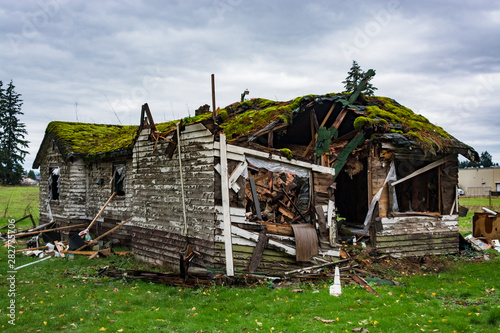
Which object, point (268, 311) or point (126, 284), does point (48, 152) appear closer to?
point (126, 284)

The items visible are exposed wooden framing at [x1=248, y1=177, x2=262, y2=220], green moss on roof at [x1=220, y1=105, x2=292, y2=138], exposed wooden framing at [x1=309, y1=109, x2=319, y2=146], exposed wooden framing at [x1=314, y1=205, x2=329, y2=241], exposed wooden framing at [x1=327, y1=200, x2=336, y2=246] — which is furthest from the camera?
exposed wooden framing at [x1=309, y1=109, x2=319, y2=146]

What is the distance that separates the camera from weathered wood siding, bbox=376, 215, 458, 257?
40.2 ft

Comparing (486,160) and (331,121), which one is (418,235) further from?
(486,160)

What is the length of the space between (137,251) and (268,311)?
674cm

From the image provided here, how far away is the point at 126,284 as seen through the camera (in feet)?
32.6

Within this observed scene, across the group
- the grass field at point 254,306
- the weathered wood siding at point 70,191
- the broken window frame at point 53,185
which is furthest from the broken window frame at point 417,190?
the broken window frame at point 53,185

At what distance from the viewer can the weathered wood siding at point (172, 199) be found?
31.9 ft

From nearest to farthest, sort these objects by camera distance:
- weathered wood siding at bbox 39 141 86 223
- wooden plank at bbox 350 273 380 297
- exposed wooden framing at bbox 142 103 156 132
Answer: wooden plank at bbox 350 273 380 297
exposed wooden framing at bbox 142 103 156 132
weathered wood siding at bbox 39 141 86 223

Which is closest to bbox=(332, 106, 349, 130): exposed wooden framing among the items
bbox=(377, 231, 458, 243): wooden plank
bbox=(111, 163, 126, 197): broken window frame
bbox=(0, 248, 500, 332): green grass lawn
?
bbox=(377, 231, 458, 243): wooden plank

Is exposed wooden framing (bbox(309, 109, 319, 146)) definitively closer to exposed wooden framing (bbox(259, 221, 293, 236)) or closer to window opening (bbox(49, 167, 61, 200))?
exposed wooden framing (bbox(259, 221, 293, 236))

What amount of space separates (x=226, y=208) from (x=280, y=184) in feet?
10.2

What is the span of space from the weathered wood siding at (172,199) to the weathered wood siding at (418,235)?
19.2 feet

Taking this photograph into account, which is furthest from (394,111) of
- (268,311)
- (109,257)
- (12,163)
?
(12,163)

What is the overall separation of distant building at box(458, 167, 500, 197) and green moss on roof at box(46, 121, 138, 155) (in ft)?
154
